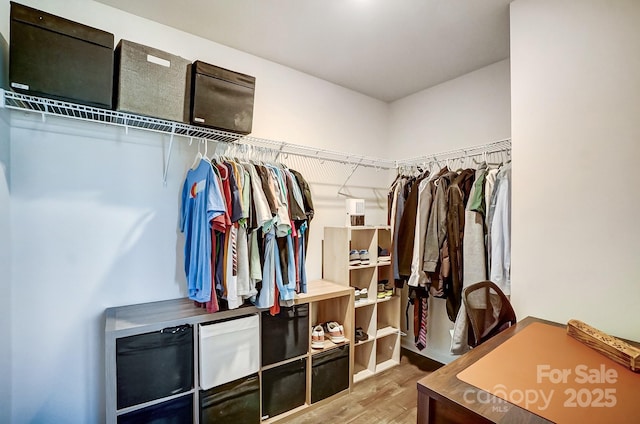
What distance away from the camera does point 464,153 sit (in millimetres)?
2678

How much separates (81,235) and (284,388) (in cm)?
163

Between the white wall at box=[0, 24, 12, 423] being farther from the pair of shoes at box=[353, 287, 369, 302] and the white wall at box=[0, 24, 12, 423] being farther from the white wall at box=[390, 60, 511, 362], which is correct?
the white wall at box=[390, 60, 511, 362]

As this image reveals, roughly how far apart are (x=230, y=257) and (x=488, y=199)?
178cm

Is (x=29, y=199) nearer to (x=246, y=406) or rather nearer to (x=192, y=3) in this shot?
(x=192, y=3)

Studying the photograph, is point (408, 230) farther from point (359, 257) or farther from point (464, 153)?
point (464, 153)

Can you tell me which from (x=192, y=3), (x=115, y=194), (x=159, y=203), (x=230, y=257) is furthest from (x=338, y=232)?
(x=192, y=3)

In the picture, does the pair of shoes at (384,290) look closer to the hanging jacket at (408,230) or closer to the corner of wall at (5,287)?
the hanging jacket at (408,230)

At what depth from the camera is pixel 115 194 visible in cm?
185

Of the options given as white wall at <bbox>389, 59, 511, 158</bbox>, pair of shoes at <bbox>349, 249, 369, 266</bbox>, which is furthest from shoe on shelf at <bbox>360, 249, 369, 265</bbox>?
white wall at <bbox>389, 59, 511, 158</bbox>

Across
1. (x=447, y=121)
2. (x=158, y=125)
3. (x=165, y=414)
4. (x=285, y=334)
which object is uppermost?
(x=447, y=121)

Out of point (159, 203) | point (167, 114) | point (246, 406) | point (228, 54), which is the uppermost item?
point (228, 54)

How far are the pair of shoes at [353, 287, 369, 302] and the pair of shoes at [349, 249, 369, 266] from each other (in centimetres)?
25

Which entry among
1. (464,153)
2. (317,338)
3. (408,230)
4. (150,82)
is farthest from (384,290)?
(150,82)

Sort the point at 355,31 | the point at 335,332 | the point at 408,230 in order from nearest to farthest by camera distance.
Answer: the point at 355,31, the point at 335,332, the point at 408,230
